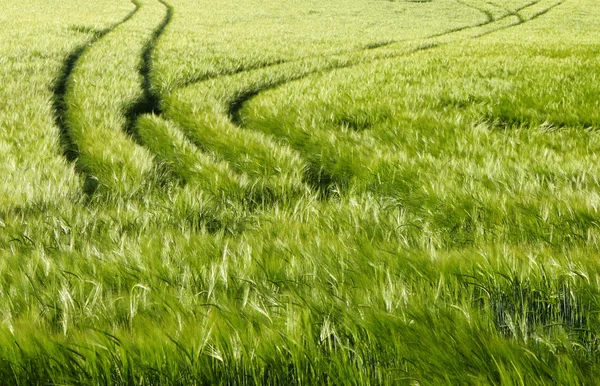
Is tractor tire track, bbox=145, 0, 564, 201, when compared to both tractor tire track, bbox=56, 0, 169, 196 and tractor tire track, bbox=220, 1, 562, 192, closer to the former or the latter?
tractor tire track, bbox=220, 1, 562, 192

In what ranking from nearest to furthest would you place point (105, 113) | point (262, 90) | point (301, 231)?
point (301, 231) → point (105, 113) → point (262, 90)

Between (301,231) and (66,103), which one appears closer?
(301,231)

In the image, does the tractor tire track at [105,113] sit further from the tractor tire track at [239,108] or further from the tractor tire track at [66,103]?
the tractor tire track at [239,108]

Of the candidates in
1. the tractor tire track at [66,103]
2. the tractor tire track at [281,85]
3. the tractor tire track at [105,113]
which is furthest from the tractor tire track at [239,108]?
the tractor tire track at [66,103]

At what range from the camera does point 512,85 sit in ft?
24.2

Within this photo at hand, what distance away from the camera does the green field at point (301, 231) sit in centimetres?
112

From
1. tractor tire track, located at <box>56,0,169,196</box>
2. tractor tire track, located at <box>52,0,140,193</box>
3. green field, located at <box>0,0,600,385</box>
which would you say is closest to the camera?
green field, located at <box>0,0,600,385</box>

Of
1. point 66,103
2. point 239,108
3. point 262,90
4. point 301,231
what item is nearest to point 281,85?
point 262,90

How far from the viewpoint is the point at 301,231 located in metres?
2.32

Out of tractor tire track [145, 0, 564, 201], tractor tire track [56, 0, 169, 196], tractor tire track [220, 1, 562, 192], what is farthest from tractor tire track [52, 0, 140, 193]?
tractor tire track [220, 1, 562, 192]

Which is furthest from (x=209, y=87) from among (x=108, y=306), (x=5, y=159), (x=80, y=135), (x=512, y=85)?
(x=108, y=306)

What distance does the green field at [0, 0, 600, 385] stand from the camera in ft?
3.68

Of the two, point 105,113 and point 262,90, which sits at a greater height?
point 105,113

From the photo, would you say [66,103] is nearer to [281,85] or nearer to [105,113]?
[105,113]
